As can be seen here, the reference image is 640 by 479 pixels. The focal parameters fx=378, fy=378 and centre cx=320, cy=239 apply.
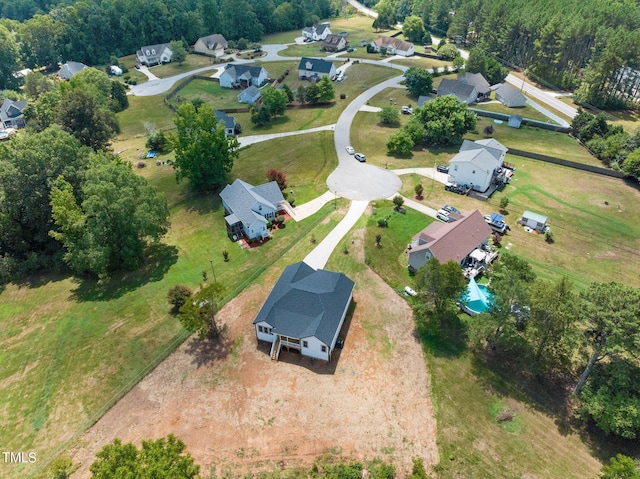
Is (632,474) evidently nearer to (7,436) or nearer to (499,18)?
(7,436)

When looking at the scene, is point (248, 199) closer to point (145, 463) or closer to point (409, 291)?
point (409, 291)

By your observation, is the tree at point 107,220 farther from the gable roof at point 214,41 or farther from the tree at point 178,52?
the gable roof at point 214,41

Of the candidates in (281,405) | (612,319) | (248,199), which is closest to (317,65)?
(248,199)

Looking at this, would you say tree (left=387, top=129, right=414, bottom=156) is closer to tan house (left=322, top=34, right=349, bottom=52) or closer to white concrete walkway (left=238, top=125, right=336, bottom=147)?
white concrete walkway (left=238, top=125, right=336, bottom=147)

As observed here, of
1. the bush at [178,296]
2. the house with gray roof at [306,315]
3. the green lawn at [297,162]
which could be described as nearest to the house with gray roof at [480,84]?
the green lawn at [297,162]

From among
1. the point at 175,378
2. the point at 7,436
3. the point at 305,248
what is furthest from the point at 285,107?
A: the point at 7,436
